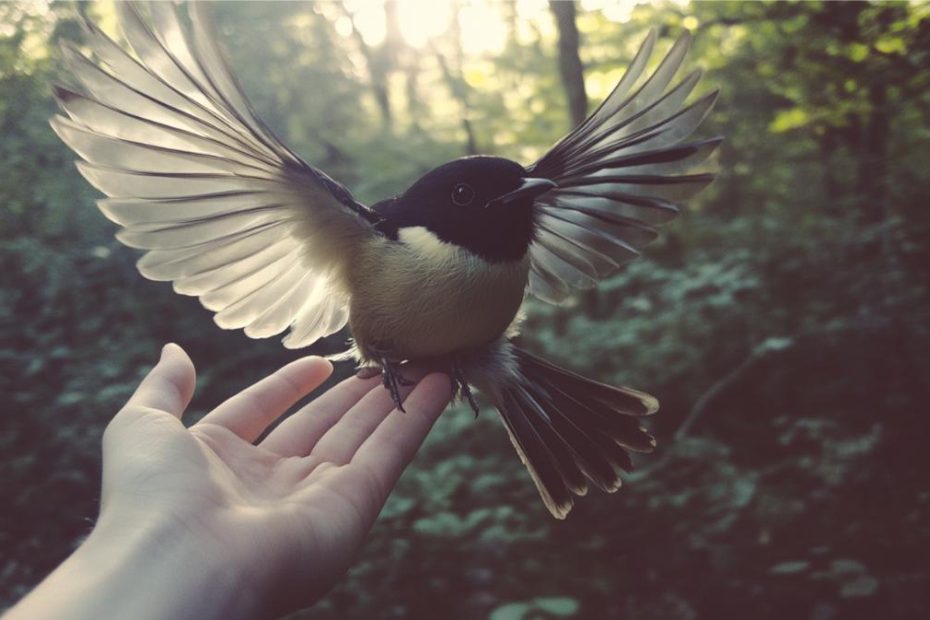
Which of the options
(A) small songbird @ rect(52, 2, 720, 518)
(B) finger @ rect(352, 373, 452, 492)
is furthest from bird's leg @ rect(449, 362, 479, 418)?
(B) finger @ rect(352, 373, 452, 492)

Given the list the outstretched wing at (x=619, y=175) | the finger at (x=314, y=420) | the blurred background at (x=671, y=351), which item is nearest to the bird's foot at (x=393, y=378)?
the finger at (x=314, y=420)

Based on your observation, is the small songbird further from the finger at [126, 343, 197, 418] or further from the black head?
the finger at [126, 343, 197, 418]

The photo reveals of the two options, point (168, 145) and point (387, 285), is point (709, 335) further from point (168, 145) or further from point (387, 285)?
point (168, 145)

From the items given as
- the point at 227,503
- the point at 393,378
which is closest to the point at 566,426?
the point at 393,378

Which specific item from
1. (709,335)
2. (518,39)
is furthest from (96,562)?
(518,39)

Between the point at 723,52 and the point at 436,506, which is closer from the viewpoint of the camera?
the point at 436,506

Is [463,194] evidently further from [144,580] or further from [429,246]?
[144,580]

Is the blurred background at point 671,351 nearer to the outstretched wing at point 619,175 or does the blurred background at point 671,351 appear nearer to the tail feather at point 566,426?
the tail feather at point 566,426
